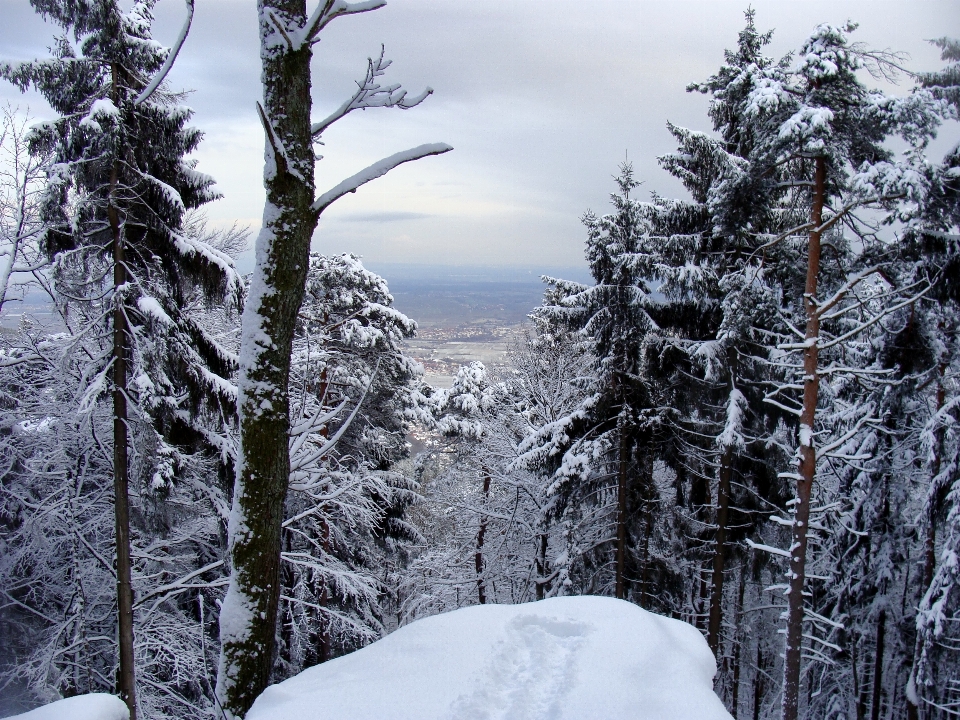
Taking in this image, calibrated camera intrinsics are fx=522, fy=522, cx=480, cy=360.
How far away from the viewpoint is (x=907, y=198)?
6.37m

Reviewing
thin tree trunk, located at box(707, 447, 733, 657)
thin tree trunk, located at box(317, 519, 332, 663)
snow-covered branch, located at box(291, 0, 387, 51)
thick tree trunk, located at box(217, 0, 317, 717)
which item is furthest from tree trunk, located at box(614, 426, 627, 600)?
snow-covered branch, located at box(291, 0, 387, 51)

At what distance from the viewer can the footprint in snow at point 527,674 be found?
2842mm

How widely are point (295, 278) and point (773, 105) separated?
691 cm

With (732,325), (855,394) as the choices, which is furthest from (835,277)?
(855,394)

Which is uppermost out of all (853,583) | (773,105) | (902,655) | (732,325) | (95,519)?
(773,105)

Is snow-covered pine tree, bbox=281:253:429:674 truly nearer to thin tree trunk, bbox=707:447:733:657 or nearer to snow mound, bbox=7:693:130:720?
snow mound, bbox=7:693:130:720

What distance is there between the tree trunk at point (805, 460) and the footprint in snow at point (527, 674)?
17.3 ft

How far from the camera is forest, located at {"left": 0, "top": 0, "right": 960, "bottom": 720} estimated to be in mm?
3445

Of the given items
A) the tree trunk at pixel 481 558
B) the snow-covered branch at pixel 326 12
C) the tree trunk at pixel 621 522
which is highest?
the snow-covered branch at pixel 326 12

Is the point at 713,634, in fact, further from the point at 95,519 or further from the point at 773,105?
the point at 95,519

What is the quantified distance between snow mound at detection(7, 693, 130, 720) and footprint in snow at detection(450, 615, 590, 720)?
2118 mm

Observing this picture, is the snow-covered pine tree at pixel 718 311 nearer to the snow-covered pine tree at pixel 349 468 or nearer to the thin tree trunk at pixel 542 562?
the thin tree trunk at pixel 542 562

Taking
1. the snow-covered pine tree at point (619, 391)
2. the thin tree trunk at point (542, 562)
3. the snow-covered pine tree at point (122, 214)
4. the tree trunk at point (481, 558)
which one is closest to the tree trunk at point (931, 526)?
the snow-covered pine tree at point (619, 391)

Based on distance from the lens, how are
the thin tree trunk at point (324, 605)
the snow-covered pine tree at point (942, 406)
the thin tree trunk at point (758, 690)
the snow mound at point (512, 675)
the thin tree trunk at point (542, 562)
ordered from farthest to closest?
the thin tree trunk at point (758, 690) → the thin tree trunk at point (542, 562) → the thin tree trunk at point (324, 605) → the snow-covered pine tree at point (942, 406) → the snow mound at point (512, 675)
